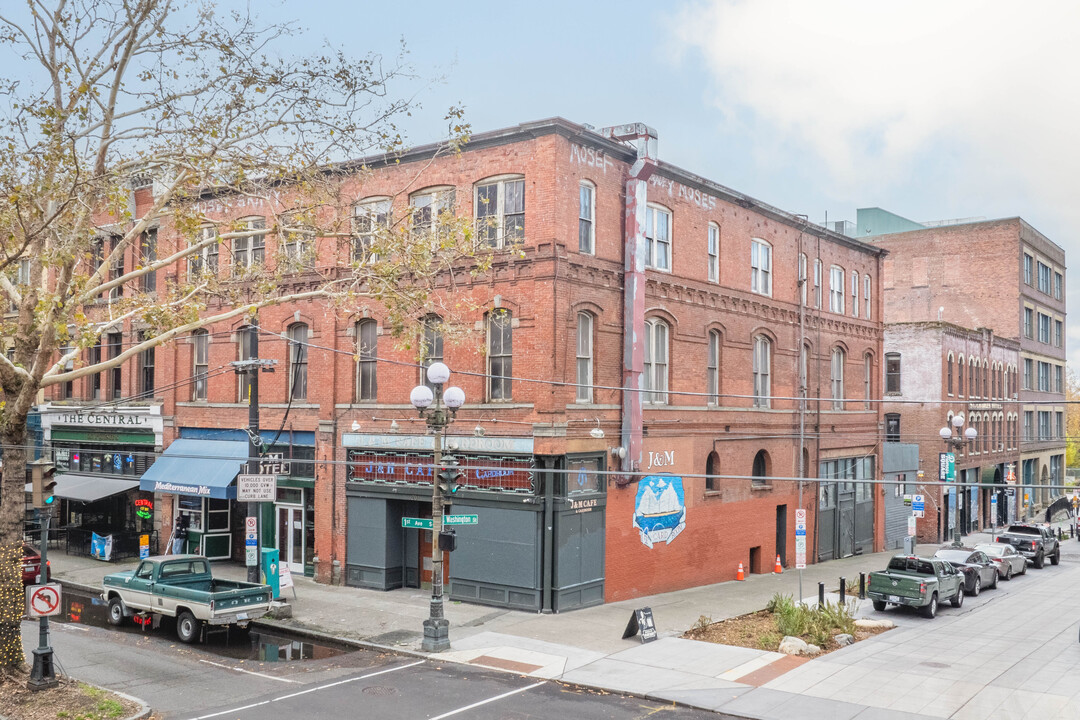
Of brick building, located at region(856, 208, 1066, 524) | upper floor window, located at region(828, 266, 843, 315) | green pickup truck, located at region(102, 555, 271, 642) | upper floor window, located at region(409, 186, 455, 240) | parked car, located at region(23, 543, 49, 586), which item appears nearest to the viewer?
green pickup truck, located at region(102, 555, 271, 642)

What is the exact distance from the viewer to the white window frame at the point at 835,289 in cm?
3678

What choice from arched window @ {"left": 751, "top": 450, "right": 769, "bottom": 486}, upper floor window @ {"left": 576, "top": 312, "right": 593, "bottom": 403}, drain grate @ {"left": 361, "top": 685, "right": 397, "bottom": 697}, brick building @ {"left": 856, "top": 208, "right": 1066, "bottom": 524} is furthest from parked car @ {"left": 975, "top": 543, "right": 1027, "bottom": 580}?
drain grate @ {"left": 361, "top": 685, "right": 397, "bottom": 697}

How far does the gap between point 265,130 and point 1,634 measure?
9.53 metres

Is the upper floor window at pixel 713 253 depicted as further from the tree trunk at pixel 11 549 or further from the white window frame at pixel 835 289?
the tree trunk at pixel 11 549

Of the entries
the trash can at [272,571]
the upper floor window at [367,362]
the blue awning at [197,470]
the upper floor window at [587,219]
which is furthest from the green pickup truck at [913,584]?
the blue awning at [197,470]

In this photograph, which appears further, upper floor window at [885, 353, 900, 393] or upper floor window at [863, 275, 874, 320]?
upper floor window at [885, 353, 900, 393]

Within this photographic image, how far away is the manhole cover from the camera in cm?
1611

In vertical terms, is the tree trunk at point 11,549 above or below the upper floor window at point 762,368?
below

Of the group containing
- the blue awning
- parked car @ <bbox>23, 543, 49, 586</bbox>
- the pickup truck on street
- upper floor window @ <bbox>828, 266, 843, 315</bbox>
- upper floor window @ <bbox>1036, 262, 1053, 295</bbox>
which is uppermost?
upper floor window @ <bbox>1036, 262, 1053, 295</bbox>

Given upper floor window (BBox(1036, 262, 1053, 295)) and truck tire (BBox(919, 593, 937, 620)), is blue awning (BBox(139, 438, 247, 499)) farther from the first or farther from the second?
upper floor window (BBox(1036, 262, 1053, 295))

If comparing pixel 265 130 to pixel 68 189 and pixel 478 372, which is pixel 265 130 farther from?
pixel 478 372

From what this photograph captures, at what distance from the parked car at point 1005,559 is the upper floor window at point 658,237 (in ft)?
53.8

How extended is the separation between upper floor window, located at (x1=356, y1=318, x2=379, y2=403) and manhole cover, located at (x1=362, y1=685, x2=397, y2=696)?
11666 mm

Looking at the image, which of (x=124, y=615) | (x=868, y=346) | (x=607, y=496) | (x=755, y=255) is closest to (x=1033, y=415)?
(x=868, y=346)
